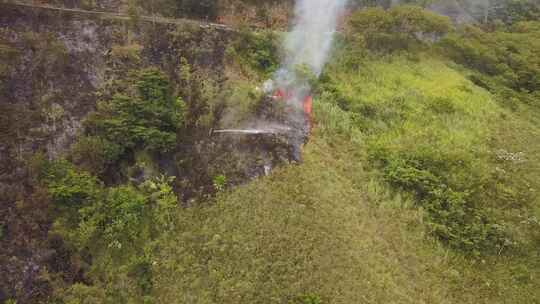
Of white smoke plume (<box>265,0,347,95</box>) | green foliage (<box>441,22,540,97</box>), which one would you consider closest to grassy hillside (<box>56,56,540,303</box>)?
white smoke plume (<box>265,0,347,95</box>)

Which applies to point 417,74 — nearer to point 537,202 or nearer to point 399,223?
point 537,202

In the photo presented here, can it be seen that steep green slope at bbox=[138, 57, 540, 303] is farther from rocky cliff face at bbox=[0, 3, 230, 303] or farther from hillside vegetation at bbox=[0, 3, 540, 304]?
rocky cliff face at bbox=[0, 3, 230, 303]

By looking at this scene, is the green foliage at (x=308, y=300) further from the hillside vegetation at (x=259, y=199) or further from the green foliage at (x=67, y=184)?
the green foliage at (x=67, y=184)

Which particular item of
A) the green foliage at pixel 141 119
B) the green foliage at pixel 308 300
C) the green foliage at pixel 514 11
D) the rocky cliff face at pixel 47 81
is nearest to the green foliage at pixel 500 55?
the green foliage at pixel 514 11

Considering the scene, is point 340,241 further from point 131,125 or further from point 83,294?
point 131,125

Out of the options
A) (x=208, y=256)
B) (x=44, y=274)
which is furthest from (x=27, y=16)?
(x=208, y=256)

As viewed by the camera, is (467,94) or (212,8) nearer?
(212,8)
